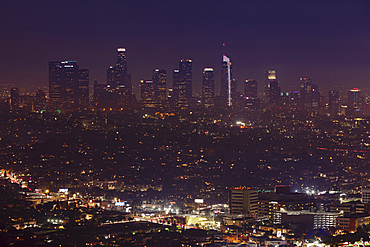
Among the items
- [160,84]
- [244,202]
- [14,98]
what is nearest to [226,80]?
[160,84]

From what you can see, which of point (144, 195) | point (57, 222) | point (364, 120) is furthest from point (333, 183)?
point (57, 222)

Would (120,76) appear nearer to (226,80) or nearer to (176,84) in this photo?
(176,84)

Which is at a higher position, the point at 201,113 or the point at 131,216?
the point at 201,113

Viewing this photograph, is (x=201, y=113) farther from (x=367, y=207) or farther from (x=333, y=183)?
(x=367, y=207)

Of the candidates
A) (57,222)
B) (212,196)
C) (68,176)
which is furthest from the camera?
(68,176)

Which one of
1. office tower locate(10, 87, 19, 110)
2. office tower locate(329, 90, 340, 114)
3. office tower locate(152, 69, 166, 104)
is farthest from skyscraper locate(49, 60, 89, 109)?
office tower locate(329, 90, 340, 114)

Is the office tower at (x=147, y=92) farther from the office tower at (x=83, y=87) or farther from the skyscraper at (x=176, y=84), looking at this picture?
the office tower at (x=83, y=87)

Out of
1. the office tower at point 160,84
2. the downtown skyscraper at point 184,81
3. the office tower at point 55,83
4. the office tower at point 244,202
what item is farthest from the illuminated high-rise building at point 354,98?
the office tower at point 244,202
